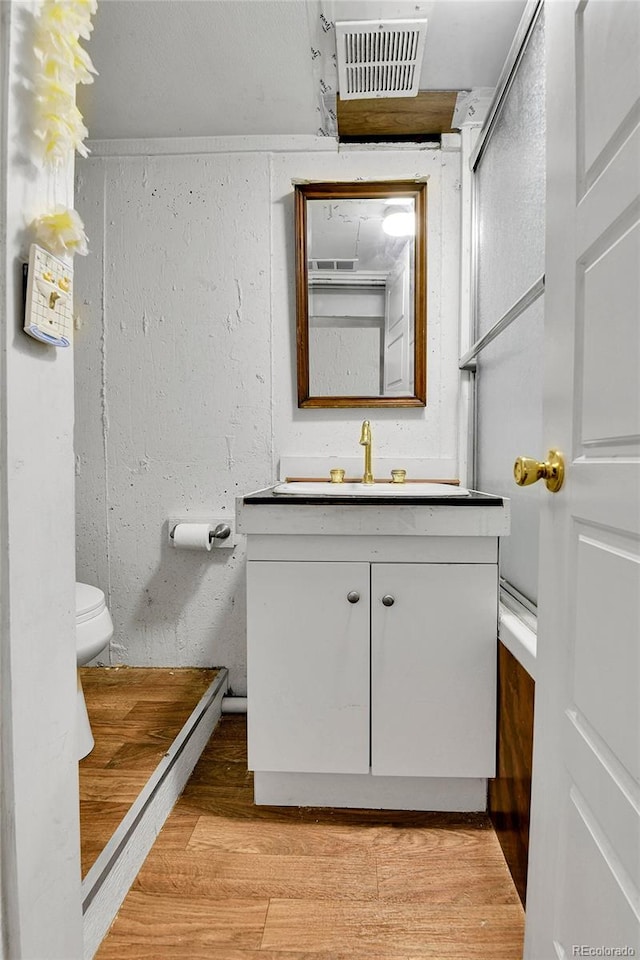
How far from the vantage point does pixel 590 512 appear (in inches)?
26.0

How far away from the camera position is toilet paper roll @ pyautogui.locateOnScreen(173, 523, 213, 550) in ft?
6.18

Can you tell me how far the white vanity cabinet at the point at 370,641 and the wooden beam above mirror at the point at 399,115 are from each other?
129 cm

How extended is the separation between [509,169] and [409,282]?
497 mm

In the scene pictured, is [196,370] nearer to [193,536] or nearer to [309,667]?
[193,536]

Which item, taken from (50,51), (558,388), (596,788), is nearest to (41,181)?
(50,51)

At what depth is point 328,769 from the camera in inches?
55.4

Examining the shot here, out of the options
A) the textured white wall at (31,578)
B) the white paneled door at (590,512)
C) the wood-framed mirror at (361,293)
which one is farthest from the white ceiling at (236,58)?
the textured white wall at (31,578)

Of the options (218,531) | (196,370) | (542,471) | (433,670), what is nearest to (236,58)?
(196,370)

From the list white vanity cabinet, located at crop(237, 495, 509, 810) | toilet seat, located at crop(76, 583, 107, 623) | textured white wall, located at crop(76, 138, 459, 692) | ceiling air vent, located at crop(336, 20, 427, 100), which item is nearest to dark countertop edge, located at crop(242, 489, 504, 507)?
white vanity cabinet, located at crop(237, 495, 509, 810)

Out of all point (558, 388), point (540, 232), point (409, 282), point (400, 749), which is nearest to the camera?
point (558, 388)

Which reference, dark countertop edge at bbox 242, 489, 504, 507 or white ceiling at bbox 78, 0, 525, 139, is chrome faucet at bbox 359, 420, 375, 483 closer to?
dark countertop edge at bbox 242, 489, 504, 507

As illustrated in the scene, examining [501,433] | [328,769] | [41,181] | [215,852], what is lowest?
[215,852]

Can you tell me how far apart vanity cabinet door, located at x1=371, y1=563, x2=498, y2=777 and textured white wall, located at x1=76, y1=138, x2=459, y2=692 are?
0.69 meters

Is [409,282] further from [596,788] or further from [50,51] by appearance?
[596,788]
